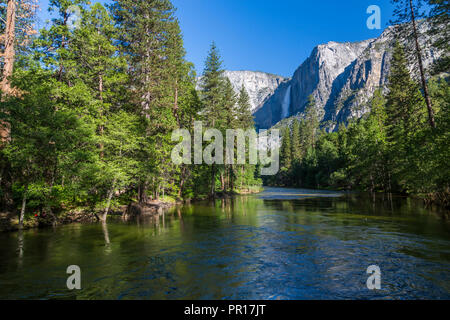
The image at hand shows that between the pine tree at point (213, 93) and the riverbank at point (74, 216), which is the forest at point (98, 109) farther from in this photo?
the pine tree at point (213, 93)

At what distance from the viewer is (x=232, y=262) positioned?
9078 mm

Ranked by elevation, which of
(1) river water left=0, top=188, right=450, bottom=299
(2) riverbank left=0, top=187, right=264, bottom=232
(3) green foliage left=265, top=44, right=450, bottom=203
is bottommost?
(1) river water left=0, top=188, right=450, bottom=299

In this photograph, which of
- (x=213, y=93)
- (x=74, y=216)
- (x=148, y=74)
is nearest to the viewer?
(x=74, y=216)

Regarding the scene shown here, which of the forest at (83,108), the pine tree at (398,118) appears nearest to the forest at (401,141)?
the pine tree at (398,118)

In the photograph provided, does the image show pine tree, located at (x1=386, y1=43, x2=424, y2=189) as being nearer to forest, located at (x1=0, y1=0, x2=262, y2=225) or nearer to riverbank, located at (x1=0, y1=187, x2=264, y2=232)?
forest, located at (x1=0, y1=0, x2=262, y2=225)

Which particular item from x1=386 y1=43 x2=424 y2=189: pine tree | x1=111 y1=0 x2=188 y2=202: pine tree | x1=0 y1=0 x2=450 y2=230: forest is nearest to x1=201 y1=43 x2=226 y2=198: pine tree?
x1=0 y1=0 x2=450 y2=230: forest

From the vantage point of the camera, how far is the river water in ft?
21.8

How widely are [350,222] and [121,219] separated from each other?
54.9 feet

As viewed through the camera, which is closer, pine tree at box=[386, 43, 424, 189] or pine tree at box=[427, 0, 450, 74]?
pine tree at box=[427, 0, 450, 74]

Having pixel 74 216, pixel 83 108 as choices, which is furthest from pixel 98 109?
pixel 74 216

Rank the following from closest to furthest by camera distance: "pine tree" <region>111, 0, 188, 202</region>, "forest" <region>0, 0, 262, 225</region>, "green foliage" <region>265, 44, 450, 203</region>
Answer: "forest" <region>0, 0, 262, 225</region> < "green foliage" <region>265, 44, 450, 203</region> < "pine tree" <region>111, 0, 188, 202</region>

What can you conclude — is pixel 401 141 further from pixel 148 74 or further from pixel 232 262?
pixel 232 262

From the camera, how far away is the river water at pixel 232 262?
664cm
